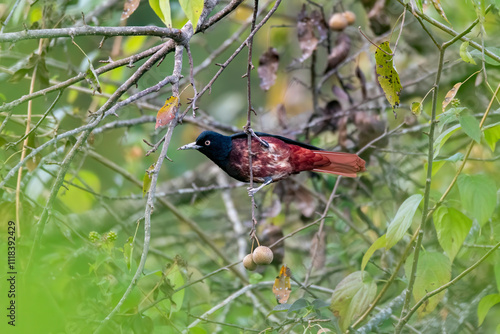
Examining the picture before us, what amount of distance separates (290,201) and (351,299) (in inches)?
71.9

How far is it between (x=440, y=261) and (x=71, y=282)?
146 cm

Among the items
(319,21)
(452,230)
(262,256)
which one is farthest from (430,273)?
(319,21)

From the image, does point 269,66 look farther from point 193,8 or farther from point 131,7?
point 193,8

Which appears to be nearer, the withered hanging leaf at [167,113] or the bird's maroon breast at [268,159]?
the withered hanging leaf at [167,113]

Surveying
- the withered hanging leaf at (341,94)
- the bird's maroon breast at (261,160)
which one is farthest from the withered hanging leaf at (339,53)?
the bird's maroon breast at (261,160)

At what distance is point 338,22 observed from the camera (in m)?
4.21

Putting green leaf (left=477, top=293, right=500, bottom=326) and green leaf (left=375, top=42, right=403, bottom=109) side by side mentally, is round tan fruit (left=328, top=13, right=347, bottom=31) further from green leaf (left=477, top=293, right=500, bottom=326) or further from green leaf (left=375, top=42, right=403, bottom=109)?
green leaf (left=477, top=293, right=500, bottom=326)

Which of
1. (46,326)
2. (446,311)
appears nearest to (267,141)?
(446,311)

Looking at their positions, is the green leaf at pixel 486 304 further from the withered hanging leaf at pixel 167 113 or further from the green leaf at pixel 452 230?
the withered hanging leaf at pixel 167 113

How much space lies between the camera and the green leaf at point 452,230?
7.68ft

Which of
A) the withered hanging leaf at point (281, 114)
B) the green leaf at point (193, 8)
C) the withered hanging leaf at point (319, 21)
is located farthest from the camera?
the withered hanging leaf at point (281, 114)

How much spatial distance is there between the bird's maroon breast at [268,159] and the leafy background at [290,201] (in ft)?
1.17

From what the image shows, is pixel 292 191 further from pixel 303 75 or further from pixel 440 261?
pixel 303 75

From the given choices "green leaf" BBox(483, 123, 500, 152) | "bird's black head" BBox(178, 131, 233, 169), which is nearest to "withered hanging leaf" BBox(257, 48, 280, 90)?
"bird's black head" BBox(178, 131, 233, 169)
